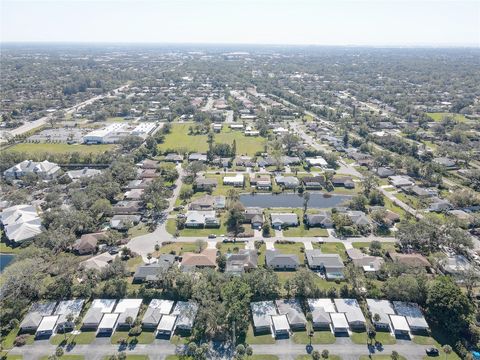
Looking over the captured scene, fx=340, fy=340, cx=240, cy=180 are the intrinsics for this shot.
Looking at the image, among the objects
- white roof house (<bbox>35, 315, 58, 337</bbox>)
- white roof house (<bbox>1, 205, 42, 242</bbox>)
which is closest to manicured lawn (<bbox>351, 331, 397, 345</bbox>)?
white roof house (<bbox>35, 315, 58, 337</bbox>)

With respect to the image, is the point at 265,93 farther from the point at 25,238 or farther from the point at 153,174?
the point at 25,238

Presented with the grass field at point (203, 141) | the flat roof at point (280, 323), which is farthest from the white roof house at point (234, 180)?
→ the flat roof at point (280, 323)

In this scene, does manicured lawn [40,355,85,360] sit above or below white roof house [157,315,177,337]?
below

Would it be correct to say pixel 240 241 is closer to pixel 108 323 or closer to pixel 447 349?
pixel 108 323

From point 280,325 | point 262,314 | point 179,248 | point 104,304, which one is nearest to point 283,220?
point 179,248

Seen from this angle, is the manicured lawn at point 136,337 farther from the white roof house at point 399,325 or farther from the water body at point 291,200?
the water body at point 291,200

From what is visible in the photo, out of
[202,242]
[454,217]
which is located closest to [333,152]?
[454,217]

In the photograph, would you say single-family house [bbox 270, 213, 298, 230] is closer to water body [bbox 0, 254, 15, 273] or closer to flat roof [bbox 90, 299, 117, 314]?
flat roof [bbox 90, 299, 117, 314]
